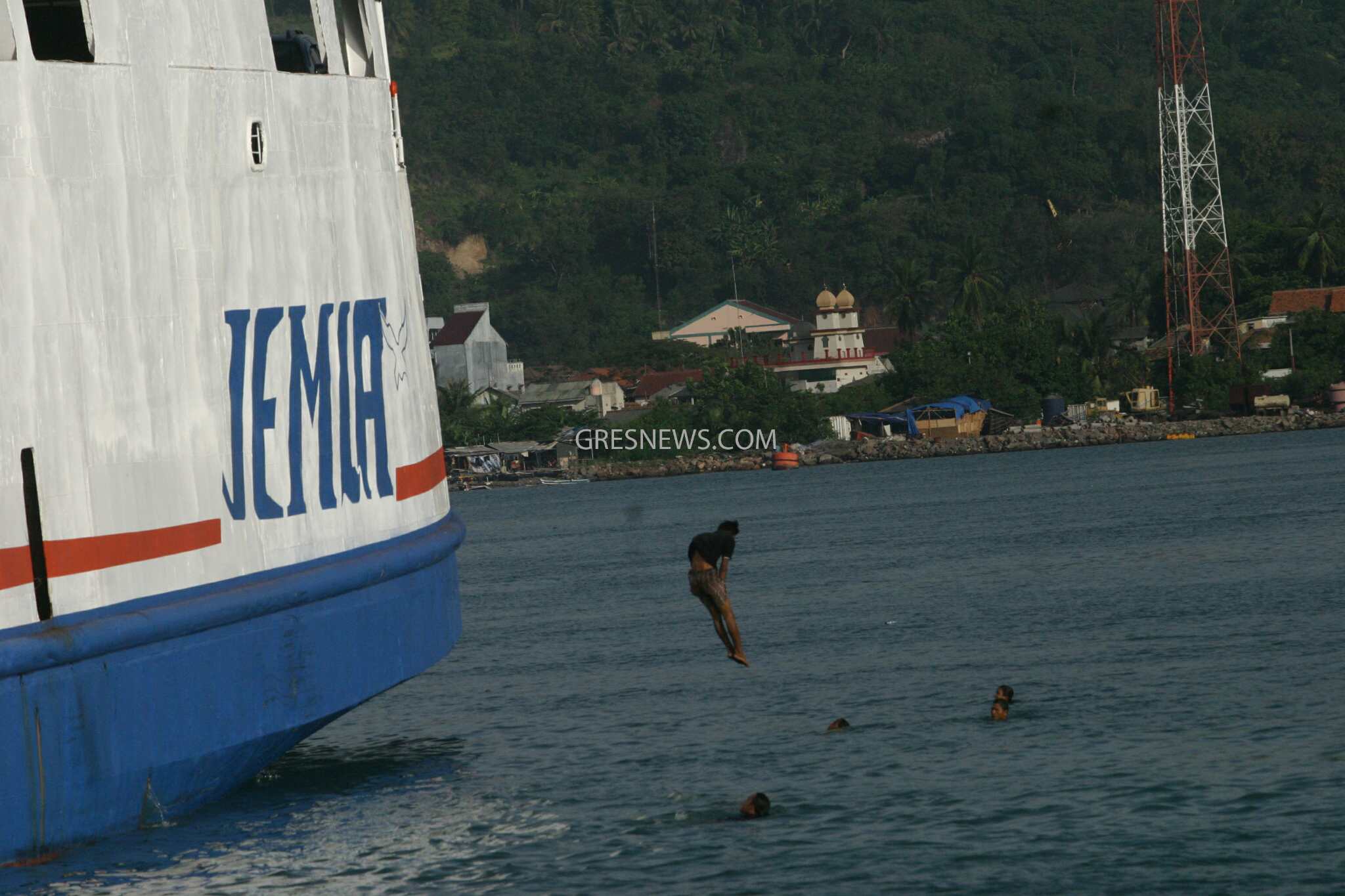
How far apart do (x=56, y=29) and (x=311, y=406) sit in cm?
356

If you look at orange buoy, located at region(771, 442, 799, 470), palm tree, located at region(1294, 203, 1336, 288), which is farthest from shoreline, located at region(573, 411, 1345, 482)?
palm tree, located at region(1294, 203, 1336, 288)

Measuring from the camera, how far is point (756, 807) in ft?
61.2

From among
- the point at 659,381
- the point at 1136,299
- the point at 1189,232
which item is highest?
the point at 1189,232

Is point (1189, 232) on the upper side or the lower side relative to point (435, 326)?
lower

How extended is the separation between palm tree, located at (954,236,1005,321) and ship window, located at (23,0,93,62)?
139402 millimetres

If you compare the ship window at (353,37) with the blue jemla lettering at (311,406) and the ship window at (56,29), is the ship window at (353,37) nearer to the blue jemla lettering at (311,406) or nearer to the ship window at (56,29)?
the blue jemla lettering at (311,406)

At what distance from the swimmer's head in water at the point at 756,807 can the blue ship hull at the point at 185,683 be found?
157 inches

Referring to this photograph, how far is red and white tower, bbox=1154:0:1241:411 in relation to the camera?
98.2 meters

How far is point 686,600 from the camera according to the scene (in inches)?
1682

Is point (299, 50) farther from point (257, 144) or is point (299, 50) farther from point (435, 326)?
point (435, 326)

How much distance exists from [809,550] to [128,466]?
44.3 meters

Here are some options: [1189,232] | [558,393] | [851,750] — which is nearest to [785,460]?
[558,393]

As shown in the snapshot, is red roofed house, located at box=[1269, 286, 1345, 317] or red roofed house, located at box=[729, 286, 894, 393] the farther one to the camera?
red roofed house, located at box=[729, 286, 894, 393]

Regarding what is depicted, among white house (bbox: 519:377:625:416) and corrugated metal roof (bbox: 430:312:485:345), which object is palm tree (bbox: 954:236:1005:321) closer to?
white house (bbox: 519:377:625:416)
